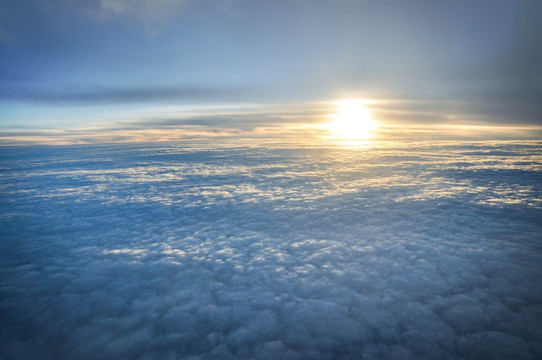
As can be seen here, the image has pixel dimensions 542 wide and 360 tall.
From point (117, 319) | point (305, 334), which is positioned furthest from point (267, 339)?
point (117, 319)

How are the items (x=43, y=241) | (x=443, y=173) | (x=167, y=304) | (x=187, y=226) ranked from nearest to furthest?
(x=167, y=304), (x=43, y=241), (x=187, y=226), (x=443, y=173)

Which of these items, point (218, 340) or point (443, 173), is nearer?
point (218, 340)

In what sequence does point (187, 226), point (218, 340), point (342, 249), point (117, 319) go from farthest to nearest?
1. point (187, 226)
2. point (342, 249)
3. point (117, 319)
4. point (218, 340)

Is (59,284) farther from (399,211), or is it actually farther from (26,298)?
(399,211)

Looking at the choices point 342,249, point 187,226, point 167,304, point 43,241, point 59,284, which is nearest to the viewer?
point 167,304

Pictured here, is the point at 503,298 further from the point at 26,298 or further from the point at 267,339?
the point at 26,298

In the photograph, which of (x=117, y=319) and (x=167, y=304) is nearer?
(x=117, y=319)

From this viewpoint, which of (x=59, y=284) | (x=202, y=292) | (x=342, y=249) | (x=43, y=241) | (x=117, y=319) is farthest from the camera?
(x=43, y=241)

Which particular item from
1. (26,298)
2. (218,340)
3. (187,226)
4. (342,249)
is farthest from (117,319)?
(342,249)
